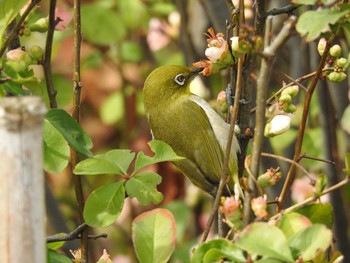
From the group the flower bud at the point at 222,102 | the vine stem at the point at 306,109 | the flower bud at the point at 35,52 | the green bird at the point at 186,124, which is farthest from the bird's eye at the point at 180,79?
the vine stem at the point at 306,109

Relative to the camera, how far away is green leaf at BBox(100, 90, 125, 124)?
4.24 m

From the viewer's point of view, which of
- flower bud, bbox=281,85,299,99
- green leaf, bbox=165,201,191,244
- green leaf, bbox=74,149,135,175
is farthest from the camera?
green leaf, bbox=165,201,191,244

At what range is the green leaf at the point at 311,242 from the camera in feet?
4.22

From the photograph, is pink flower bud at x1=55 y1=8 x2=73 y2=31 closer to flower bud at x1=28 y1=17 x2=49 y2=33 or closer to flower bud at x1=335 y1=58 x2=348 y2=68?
flower bud at x1=28 y1=17 x2=49 y2=33

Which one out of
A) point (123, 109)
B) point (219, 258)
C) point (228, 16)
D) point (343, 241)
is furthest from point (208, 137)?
point (123, 109)

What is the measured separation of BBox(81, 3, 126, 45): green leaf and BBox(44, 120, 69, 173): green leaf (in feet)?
7.16

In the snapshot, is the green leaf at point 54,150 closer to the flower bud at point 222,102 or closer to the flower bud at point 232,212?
the flower bud at point 232,212

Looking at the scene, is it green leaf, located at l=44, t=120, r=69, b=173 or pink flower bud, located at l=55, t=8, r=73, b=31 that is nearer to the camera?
green leaf, located at l=44, t=120, r=69, b=173

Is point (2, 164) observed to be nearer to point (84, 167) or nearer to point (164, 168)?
point (84, 167)

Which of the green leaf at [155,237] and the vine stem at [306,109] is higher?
the vine stem at [306,109]

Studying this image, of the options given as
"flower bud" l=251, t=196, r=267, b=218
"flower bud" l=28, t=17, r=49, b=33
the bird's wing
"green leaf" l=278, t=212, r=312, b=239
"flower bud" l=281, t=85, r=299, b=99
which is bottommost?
the bird's wing

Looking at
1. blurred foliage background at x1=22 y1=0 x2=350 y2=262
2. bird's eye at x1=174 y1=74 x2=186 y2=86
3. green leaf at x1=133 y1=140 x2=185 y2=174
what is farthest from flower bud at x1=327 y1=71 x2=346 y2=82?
bird's eye at x1=174 y1=74 x2=186 y2=86

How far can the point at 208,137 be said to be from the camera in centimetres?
268

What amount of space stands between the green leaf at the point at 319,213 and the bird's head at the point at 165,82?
127 centimetres
